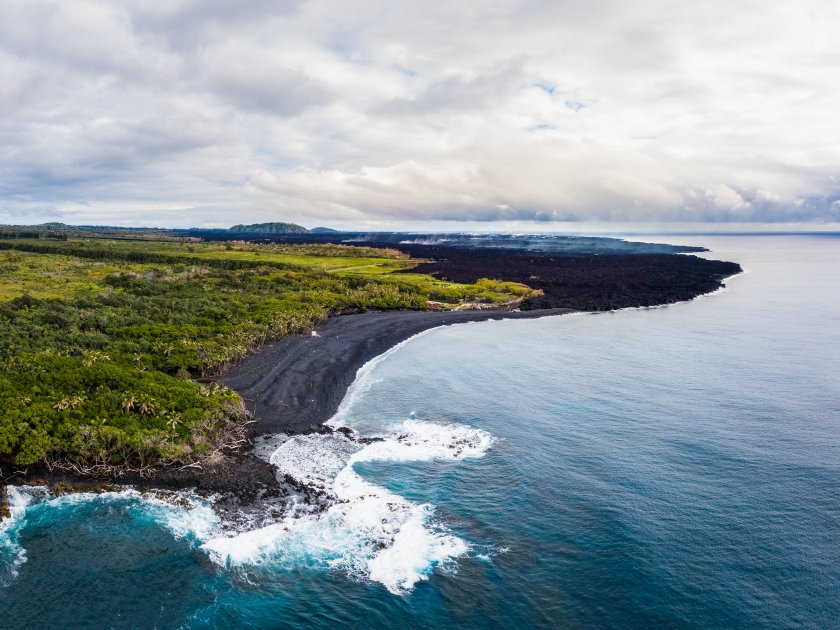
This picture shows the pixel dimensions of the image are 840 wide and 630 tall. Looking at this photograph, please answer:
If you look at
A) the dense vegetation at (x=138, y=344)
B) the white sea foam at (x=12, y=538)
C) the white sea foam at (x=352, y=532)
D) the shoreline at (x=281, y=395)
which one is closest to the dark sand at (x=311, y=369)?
the shoreline at (x=281, y=395)

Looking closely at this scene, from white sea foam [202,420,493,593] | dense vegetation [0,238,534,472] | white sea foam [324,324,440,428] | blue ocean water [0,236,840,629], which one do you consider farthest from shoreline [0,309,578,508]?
white sea foam [202,420,493,593]

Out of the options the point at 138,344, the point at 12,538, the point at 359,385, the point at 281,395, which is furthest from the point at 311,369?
the point at 12,538

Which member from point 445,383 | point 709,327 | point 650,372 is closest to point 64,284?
point 445,383

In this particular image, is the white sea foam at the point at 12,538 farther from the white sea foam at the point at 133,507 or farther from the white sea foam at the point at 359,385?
the white sea foam at the point at 359,385

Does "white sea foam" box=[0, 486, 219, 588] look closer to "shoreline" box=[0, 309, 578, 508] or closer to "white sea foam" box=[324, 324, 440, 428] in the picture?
"shoreline" box=[0, 309, 578, 508]

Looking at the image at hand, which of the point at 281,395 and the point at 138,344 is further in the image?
the point at 138,344

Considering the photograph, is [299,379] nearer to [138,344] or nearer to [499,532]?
[138,344]

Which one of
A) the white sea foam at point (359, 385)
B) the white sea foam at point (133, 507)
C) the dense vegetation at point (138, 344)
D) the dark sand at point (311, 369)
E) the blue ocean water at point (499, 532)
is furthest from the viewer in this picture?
the white sea foam at point (359, 385)
